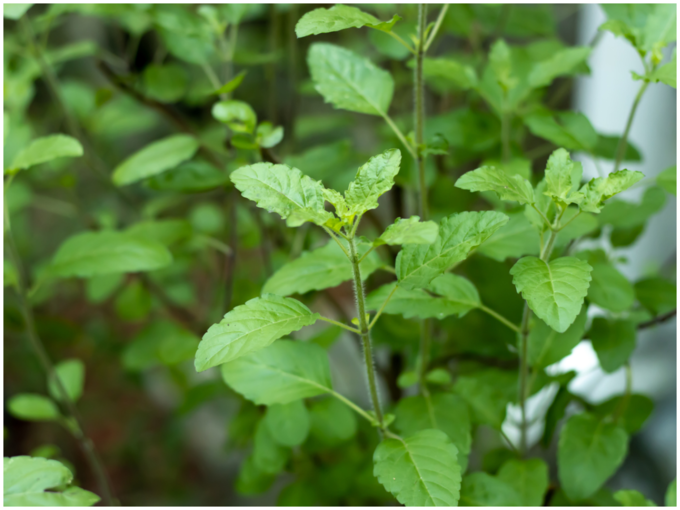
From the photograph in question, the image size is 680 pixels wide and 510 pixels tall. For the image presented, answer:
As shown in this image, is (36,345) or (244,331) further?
(36,345)

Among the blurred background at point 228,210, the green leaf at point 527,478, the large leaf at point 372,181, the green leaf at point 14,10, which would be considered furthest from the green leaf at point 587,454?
the green leaf at point 14,10

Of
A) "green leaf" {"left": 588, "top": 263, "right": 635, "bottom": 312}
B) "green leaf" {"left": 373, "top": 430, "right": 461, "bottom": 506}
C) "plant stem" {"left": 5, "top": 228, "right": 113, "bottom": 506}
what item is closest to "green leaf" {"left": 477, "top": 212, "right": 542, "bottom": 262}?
"green leaf" {"left": 588, "top": 263, "right": 635, "bottom": 312}

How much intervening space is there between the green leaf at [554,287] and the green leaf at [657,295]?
0.87ft

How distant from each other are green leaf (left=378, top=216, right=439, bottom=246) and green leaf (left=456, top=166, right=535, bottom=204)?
5cm

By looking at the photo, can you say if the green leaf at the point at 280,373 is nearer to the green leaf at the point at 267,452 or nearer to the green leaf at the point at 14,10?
the green leaf at the point at 267,452

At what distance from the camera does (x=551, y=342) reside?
55 cm

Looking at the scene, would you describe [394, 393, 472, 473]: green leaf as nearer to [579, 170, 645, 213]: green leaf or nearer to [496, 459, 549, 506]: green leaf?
[496, 459, 549, 506]: green leaf

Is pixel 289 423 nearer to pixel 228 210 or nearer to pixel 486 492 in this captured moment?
pixel 486 492

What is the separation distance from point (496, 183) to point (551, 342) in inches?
9.0

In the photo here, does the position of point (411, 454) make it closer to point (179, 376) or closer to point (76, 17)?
point (179, 376)

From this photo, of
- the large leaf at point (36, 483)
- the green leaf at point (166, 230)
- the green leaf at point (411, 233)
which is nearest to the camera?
the green leaf at point (411, 233)

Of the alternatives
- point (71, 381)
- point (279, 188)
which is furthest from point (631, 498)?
point (71, 381)

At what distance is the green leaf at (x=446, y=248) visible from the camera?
1.28ft

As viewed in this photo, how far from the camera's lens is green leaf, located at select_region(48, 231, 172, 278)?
583 millimetres
